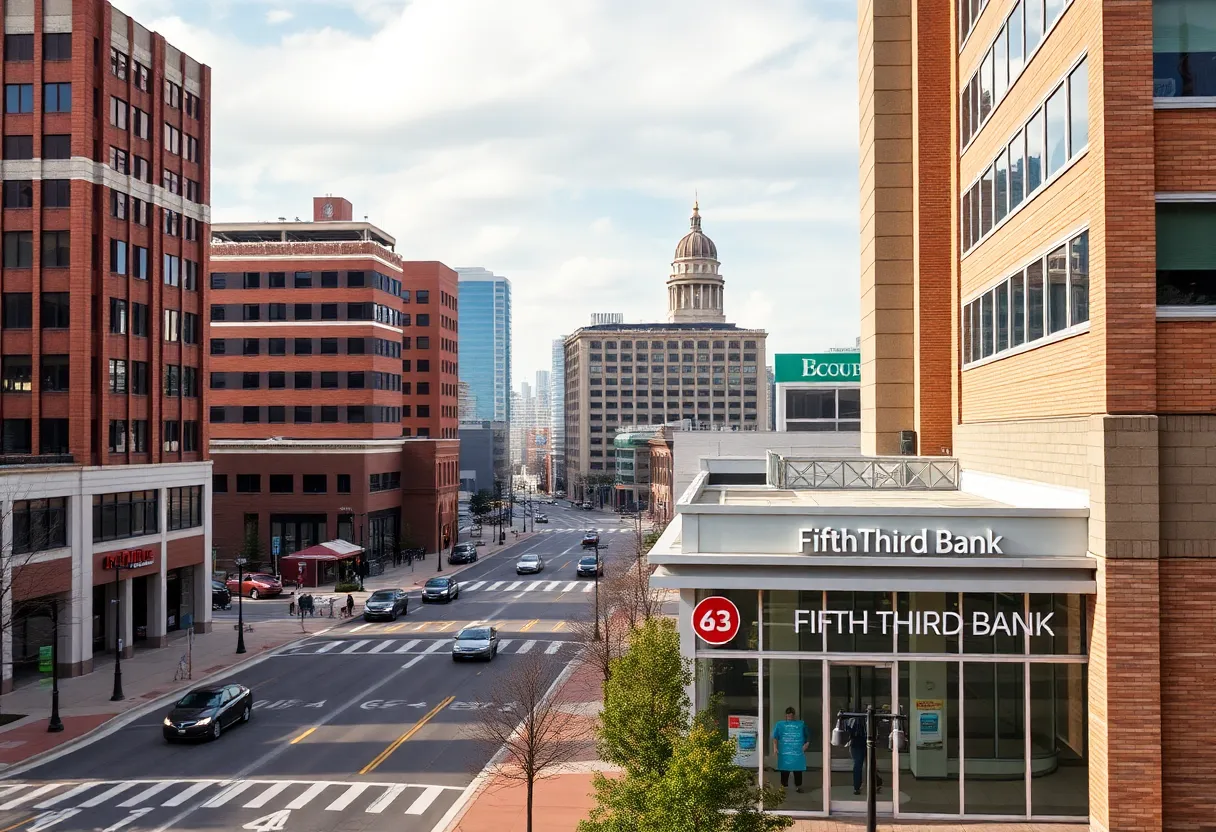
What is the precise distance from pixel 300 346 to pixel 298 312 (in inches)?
111

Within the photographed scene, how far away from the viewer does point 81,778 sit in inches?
1142

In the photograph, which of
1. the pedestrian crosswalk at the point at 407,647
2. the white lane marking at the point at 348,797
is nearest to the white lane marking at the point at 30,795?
the white lane marking at the point at 348,797

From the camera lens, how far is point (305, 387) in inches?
3351

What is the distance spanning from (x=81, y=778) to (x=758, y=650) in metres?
20.4

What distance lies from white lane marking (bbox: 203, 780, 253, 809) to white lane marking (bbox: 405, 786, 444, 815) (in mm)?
4891

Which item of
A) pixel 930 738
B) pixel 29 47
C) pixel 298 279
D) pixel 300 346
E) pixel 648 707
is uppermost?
pixel 29 47

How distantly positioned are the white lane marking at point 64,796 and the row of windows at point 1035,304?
87.1ft

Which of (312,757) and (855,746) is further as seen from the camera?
(312,757)

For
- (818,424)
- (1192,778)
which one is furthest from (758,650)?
(818,424)

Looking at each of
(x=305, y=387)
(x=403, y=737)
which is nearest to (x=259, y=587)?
(x=305, y=387)

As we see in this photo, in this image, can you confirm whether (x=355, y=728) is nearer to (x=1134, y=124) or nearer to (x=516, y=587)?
(x=1134, y=124)

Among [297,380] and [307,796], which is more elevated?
[297,380]

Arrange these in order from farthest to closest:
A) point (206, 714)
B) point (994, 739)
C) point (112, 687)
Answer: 1. point (112, 687)
2. point (206, 714)
3. point (994, 739)

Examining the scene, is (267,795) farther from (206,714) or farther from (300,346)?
(300,346)
